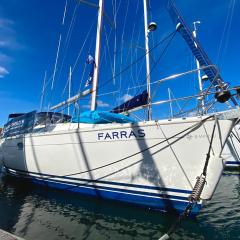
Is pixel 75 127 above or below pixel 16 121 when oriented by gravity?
below

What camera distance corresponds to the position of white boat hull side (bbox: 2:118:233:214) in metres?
5.56

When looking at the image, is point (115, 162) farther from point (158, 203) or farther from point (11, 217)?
point (11, 217)

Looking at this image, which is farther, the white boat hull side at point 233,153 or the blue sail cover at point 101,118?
the white boat hull side at point 233,153

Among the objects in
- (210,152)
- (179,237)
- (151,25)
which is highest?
(151,25)

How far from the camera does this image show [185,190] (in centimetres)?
569

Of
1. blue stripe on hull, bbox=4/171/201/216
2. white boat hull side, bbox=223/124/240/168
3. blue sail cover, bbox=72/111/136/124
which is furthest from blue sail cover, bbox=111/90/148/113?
white boat hull side, bbox=223/124/240/168

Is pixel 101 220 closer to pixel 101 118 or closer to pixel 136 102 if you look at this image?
pixel 101 118

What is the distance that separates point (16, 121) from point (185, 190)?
920 cm

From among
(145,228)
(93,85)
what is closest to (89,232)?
(145,228)

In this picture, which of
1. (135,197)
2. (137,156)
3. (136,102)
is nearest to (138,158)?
(137,156)

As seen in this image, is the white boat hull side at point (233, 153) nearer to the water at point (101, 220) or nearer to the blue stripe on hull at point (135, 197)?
the water at point (101, 220)

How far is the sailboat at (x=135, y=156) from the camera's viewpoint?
5402 mm

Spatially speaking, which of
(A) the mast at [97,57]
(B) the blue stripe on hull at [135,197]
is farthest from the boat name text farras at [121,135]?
(A) the mast at [97,57]

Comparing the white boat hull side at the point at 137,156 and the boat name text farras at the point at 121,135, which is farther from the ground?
the boat name text farras at the point at 121,135
